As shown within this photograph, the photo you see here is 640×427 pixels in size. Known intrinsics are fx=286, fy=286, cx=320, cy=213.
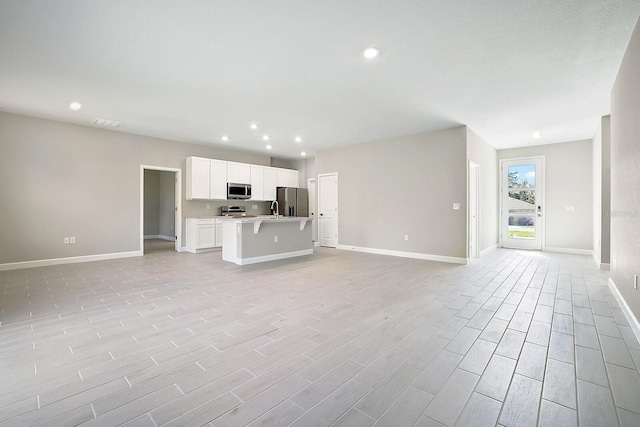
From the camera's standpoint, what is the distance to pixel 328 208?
8133mm

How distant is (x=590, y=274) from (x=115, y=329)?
668 cm

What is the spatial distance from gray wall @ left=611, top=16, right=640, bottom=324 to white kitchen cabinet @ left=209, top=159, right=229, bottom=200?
746 centimetres

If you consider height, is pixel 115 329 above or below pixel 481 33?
below

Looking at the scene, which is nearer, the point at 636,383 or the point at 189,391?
the point at 189,391

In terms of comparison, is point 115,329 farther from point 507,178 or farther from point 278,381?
point 507,178

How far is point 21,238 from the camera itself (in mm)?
5230

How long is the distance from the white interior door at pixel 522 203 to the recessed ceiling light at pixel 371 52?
6.56 m

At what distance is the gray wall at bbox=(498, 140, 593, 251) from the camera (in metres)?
6.75

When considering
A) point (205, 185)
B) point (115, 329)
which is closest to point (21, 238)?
point (205, 185)

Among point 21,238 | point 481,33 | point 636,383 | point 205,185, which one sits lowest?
point 636,383

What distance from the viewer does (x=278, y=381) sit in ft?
5.98

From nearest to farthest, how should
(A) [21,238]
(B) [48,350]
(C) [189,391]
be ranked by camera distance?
(C) [189,391]
(B) [48,350]
(A) [21,238]

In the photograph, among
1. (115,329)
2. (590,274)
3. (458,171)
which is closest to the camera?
(115,329)

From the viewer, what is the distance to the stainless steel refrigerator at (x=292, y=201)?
29.3 ft
